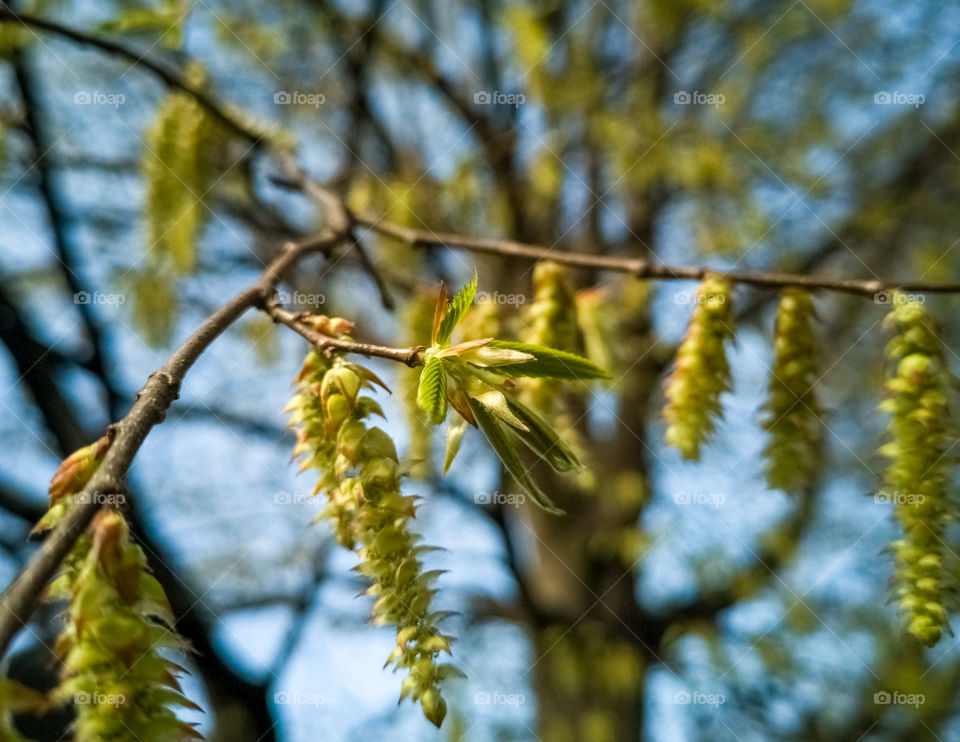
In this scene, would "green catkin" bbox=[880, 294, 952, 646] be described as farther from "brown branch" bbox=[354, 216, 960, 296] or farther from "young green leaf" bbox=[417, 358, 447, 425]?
"young green leaf" bbox=[417, 358, 447, 425]

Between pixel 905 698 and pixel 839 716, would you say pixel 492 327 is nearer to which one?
pixel 905 698

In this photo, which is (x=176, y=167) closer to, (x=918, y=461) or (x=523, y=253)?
(x=523, y=253)

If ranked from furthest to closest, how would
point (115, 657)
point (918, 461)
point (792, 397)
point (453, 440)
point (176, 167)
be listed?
point (176, 167) → point (792, 397) → point (918, 461) → point (453, 440) → point (115, 657)

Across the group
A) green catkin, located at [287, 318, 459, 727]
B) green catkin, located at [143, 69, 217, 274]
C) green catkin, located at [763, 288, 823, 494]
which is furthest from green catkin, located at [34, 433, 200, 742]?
green catkin, located at [143, 69, 217, 274]

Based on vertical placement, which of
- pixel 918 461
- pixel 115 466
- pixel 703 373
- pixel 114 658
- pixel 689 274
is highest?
pixel 689 274

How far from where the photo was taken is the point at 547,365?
0.85 metres

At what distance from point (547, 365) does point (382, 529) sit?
0.24 metres

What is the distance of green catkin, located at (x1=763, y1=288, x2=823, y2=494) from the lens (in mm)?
1162

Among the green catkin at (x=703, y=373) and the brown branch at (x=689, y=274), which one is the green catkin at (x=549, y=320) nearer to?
the brown branch at (x=689, y=274)

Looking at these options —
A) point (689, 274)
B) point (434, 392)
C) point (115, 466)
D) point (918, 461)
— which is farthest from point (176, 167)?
point (918, 461)

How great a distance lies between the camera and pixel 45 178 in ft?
7.00

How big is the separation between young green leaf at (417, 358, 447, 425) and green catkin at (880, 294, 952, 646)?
0.58 meters

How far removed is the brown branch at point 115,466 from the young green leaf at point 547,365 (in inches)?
11.1

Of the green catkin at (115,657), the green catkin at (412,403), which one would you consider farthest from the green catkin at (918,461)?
the green catkin at (412,403)
